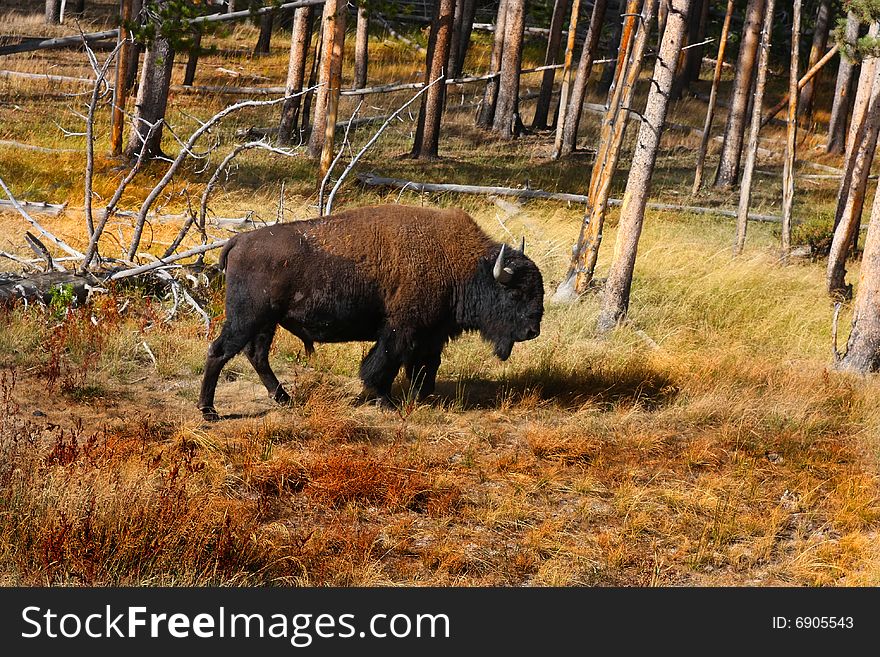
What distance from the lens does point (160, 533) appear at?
5.48 meters

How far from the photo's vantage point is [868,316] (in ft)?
32.3

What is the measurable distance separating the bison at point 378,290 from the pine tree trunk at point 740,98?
1582 centimetres

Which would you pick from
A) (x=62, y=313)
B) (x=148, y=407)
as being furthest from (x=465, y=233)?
(x=62, y=313)

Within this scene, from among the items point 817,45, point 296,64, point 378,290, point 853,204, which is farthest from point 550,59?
point 378,290

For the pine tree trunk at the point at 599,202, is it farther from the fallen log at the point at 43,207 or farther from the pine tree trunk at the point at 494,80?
the pine tree trunk at the point at 494,80

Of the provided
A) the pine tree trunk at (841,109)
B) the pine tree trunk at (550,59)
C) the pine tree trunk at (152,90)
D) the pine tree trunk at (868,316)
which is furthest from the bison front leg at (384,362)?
the pine tree trunk at (841,109)

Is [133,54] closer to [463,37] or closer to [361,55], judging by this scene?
[361,55]

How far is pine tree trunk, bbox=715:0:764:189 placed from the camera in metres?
22.4

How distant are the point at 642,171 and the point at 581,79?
13.5 metres

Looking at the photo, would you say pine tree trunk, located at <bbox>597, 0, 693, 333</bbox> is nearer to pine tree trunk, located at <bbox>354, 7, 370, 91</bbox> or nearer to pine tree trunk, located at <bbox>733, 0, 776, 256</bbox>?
pine tree trunk, located at <bbox>733, 0, 776, 256</bbox>

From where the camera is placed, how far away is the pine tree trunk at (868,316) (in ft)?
32.0

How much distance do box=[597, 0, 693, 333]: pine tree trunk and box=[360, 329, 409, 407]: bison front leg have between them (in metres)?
3.35

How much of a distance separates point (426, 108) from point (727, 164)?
7.66 m

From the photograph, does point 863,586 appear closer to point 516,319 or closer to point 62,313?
point 516,319
